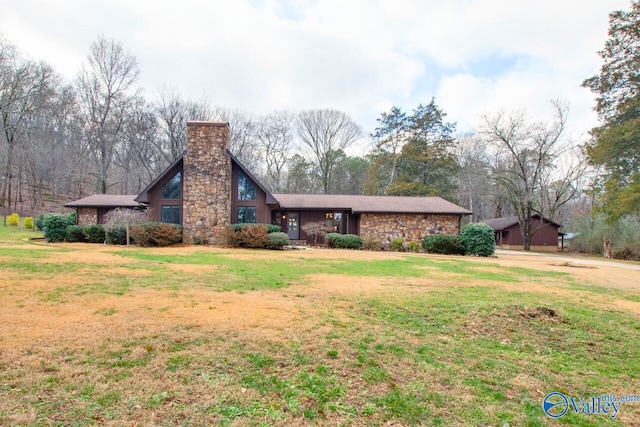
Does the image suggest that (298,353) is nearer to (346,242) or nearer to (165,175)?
(346,242)

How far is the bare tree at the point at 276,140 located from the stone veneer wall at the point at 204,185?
695 inches

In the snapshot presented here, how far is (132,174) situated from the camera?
3070 cm

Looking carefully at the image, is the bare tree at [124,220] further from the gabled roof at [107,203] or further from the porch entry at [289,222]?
the porch entry at [289,222]

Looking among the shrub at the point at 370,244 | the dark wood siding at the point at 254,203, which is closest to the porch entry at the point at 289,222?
the dark wood siding at the point at 254,203

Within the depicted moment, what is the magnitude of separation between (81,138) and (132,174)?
4806 millimetres

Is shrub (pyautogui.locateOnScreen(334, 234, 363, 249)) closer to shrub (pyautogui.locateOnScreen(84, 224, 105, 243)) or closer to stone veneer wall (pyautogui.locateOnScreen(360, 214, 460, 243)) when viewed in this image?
stone veneer wall (pyautogui.locateOnScreen(360, 214, 460, 243))

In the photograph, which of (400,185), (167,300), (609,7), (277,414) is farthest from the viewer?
(400,185)

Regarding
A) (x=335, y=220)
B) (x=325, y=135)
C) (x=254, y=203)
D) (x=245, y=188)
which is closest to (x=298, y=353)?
(x=254, y=203)

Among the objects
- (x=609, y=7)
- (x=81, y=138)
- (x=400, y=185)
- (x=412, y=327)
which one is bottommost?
(x=412, y=327)

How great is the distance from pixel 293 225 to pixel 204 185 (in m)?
5.92

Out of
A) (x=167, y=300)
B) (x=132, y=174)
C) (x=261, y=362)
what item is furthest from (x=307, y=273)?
(x=132, y=174)

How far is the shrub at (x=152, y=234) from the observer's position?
1494 centimetres

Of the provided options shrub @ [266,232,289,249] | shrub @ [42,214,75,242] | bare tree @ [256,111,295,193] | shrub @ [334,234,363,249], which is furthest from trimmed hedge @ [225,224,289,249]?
bare tree @ [256,111,295,193]

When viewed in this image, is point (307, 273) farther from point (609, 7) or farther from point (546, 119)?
point (546, 119)
